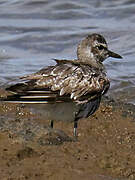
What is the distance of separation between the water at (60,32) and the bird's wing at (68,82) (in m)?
4.91

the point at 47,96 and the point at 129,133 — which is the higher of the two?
the point at 47,96

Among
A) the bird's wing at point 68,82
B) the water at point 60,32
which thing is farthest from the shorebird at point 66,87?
the water at point 60,32

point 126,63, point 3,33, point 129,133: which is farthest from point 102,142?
point 3,33

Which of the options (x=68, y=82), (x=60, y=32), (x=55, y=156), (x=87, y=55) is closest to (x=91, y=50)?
(x=87, y=55)

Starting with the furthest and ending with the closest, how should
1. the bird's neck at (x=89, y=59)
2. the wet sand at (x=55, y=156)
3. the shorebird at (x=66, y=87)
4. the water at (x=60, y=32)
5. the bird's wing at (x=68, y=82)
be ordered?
the water at (x=60, y=32)
the bird's neck at (x=89, y=59)
the bird's wing at (x=68, y=82)
the shorebird at (x=66, y=87)
the wet sand at (x=55, y=156)

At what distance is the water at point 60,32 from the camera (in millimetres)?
15500

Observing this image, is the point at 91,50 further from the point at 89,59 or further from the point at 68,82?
the point at 68,82

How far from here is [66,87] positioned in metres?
8.62

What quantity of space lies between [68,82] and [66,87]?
0.27 ft

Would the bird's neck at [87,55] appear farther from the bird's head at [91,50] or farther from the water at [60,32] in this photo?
the water at [60,32]

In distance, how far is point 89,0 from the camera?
78.4ft

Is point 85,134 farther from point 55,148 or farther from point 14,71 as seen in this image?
point 14,71

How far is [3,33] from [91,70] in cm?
1103

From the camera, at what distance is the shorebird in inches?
324
